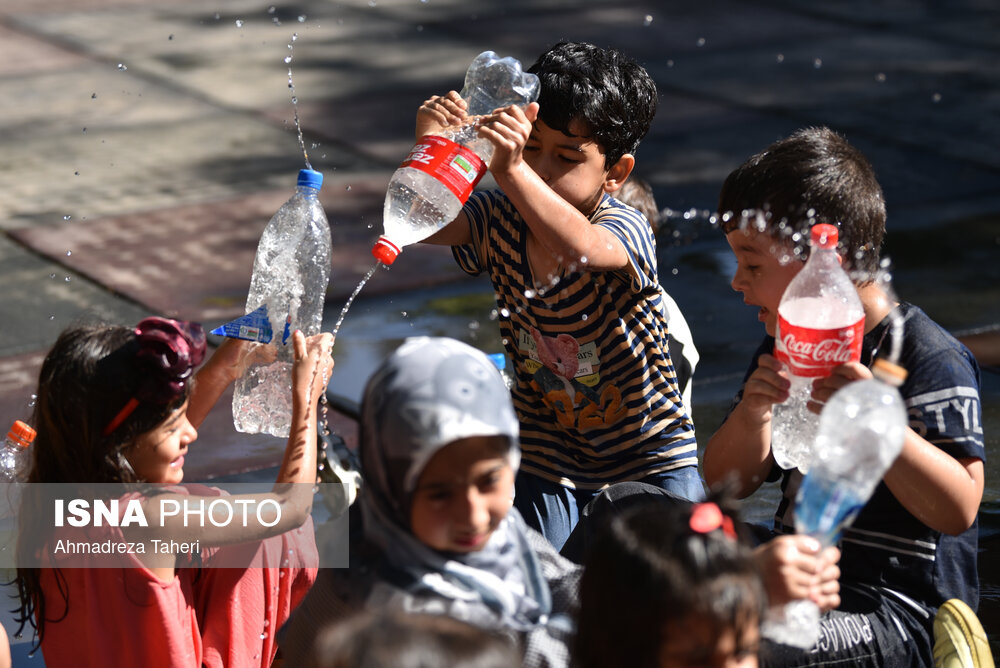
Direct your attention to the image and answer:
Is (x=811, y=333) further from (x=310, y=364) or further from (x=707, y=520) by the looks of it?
(x=310, y=364)

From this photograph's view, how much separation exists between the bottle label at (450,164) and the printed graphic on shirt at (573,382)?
614mm

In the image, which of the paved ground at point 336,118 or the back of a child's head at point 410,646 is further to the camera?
the paved ground at point 336,118

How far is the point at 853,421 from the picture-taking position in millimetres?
2758

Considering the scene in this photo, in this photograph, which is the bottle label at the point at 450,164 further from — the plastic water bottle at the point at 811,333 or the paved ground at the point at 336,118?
the paved ground at the point at 336,118

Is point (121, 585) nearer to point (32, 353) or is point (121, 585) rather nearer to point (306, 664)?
point (306, 664)

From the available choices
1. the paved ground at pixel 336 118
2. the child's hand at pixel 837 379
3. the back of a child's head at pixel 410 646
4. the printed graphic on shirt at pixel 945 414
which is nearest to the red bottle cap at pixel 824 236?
the child's hand at pixel 837 379

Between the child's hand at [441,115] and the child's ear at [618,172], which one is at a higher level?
the child's hand at [441,115]

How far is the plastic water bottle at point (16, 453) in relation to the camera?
3.42 m

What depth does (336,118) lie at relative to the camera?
1005 centimetres

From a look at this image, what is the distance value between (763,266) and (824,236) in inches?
13.0

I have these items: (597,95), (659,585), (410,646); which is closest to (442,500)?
(659,585)

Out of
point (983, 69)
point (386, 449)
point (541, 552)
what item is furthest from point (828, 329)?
point (983, 69)

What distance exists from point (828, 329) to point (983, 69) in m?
9.39

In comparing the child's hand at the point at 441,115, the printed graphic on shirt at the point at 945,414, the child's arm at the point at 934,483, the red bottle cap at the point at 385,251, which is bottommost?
the child's arm at the point at 934,483
